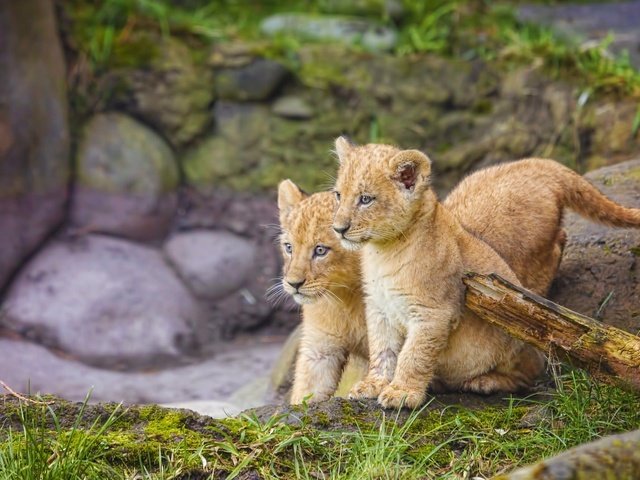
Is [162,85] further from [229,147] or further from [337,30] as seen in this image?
[337,30]

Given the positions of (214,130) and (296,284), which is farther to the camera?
(214,130)

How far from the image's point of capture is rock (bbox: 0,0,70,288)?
33.8 feet

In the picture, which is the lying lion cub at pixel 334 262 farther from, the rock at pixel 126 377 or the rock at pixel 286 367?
the rock at pixel 126 377

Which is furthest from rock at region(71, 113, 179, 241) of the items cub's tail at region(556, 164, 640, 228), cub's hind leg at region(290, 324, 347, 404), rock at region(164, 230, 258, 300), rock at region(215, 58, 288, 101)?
cub's tail at region(556, 164, 640, 228)

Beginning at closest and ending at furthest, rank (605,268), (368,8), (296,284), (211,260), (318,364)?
(296,284)
(318,364)
(605,268)
(211,260)
(368,8)

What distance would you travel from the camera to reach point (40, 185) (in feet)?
35.3

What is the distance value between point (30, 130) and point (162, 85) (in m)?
1.70

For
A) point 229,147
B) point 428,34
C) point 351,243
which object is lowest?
point 229,147

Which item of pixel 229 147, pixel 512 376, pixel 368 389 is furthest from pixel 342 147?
pixel 229 147

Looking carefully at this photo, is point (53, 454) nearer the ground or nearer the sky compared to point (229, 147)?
nearer the sky

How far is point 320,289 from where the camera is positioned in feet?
20.3

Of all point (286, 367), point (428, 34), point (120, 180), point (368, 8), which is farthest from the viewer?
point (368, 8)

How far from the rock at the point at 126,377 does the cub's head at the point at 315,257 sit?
3.15m

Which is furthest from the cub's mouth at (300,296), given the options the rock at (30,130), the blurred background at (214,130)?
the rock at (30,130)
